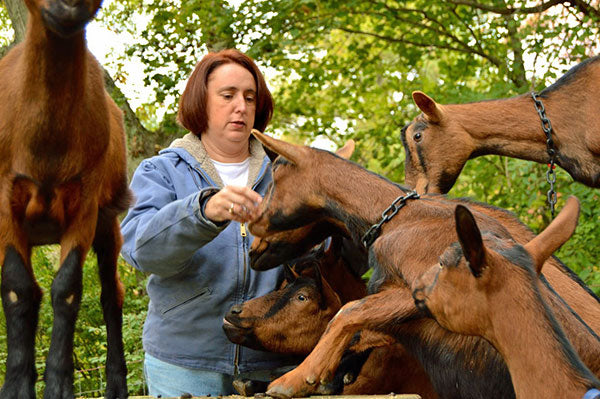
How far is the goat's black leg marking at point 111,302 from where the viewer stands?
2.60m

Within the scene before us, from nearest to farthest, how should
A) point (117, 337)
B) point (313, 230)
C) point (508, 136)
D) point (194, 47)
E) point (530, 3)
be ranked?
point (117, 337), point (313, 230), point (508, 136), point (530, 3), point (194, 47)

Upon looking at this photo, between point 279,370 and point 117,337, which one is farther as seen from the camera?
point 279,370

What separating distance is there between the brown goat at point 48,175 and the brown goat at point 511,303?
106 cm

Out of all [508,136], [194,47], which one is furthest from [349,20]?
[508,136]

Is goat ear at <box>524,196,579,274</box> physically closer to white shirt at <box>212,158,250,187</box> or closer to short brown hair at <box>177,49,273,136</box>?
white shirt at <box>212,158,250,187</box>

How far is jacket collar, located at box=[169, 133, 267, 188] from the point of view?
3914mm

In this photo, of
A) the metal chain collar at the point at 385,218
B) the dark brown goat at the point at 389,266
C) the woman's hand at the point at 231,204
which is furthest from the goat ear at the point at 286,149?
the metal chain collar at the point at 385,218

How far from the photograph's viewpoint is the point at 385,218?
9.46 ft

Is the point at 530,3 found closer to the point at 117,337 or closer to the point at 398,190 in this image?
the point at 398,190

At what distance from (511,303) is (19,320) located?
55.4 inches

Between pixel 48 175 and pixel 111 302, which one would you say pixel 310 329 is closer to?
pixel 111 302

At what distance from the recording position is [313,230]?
3.23 m

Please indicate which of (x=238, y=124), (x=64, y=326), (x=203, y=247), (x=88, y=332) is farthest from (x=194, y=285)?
(x=88, y=332)

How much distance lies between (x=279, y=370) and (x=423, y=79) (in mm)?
6532
